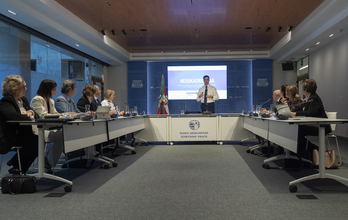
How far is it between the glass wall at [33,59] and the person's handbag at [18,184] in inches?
135

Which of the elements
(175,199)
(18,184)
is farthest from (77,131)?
(175,199)

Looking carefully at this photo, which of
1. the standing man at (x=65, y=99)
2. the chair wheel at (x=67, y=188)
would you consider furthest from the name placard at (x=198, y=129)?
the chair wheel at (x=67, y=188)

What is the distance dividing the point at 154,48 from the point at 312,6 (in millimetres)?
6080

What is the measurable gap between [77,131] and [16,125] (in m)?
0.64

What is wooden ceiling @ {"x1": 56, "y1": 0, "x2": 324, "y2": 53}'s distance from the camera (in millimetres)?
5848

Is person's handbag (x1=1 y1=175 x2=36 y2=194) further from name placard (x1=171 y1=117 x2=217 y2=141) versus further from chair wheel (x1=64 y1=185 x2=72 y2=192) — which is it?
name placard (x1=171 y1=117 x2=217 y2=141)

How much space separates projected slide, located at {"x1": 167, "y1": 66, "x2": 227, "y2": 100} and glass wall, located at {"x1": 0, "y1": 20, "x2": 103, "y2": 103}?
3.69 m

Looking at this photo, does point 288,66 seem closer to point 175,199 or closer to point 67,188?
point 175,199

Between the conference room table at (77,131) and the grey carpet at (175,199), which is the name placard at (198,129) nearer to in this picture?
the conference room table at (77,131)

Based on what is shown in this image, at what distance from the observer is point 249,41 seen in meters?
9.43

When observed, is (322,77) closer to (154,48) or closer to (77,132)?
(154,48)

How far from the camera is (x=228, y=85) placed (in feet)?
34.3

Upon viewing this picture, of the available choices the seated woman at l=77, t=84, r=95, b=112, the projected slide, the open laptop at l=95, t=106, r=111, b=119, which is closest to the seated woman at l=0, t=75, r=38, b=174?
the open laptop at l=95, t=106, r=111, b=119

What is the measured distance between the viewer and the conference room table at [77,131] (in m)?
2.60
